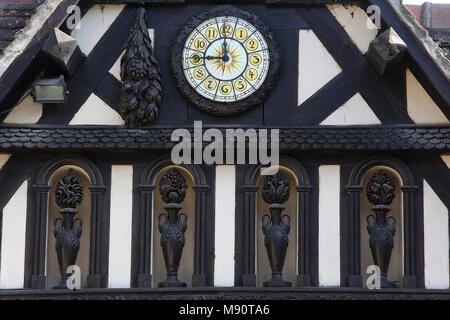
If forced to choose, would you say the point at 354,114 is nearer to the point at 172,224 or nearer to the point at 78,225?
the point at 172,224

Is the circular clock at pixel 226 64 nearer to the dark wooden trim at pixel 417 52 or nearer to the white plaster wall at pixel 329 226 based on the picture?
the white plaster wall at pixel 329 226

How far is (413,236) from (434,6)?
3890 millimetres

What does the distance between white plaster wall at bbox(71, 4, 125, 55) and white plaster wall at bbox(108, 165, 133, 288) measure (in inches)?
57.6

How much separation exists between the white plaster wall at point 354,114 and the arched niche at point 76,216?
9.17ft

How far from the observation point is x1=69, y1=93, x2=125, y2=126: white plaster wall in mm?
17734

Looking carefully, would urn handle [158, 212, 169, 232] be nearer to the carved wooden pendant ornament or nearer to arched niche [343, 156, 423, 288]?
the carved wooden pendant ornament

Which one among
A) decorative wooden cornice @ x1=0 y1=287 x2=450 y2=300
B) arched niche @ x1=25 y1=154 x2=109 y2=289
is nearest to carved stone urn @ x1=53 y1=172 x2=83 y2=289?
arched niche @ x1=25 y1=154 x2=109 y2=289

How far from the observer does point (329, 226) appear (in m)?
17.5

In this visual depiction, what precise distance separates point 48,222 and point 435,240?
170 inches

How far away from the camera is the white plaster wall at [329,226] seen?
17.4 m

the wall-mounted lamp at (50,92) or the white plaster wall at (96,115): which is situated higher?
the wall-mounted lamp at (50,92)

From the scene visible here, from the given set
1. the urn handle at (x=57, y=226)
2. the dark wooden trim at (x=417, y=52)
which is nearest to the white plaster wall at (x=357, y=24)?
the dark wooden trim at (x=417, y=52)

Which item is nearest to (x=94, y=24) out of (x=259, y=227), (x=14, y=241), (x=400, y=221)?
(x=14, y=241)
